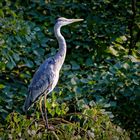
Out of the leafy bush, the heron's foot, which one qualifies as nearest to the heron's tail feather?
the leafy bush

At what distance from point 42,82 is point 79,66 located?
688 mm

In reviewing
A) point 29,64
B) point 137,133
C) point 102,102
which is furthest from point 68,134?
point 137,133

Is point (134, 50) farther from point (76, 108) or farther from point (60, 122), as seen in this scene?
point (60, 122)

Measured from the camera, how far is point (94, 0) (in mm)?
6672

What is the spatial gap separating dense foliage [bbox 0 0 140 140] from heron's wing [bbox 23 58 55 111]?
103 mm

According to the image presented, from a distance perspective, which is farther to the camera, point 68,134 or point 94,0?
point 94,0

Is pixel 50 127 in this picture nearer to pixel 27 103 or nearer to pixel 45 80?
pixel 27 103

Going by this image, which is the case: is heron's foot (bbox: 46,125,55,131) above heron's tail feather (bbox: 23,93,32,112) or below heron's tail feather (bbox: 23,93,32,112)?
above

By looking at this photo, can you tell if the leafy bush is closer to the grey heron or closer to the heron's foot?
the heron's foot

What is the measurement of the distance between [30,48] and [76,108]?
733 mm

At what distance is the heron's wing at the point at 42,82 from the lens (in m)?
5.11

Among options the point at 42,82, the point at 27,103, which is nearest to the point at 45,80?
the point at 42,82

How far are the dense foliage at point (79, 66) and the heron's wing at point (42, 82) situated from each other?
0.34 feet

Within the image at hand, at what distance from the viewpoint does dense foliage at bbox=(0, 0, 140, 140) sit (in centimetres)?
482
